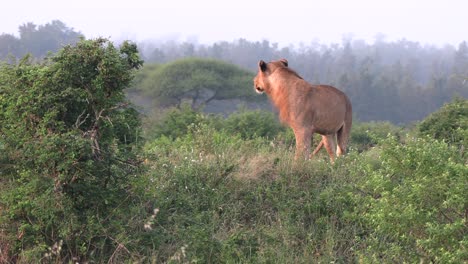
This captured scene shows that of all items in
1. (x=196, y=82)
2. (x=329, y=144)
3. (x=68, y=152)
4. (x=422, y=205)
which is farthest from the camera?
(x=196, y=82)

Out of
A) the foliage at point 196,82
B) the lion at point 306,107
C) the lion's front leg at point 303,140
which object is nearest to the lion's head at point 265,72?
the lion at point 306,107

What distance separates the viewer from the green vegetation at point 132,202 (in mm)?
5344

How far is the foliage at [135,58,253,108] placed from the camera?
135ft

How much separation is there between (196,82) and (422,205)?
35.9 meters

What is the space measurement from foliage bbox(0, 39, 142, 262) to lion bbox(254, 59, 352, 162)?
2.99 metres

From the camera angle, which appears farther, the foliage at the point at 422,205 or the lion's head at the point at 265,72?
the lion's head at the point at 265,72

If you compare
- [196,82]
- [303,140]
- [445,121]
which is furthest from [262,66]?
[196,82]

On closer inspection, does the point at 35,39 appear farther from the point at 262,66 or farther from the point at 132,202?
the point at 132,202

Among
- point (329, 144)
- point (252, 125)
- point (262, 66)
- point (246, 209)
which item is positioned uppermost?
point (262, 66)

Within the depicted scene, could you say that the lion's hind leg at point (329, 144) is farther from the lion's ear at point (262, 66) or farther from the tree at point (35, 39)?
the tree at point (35, 39)

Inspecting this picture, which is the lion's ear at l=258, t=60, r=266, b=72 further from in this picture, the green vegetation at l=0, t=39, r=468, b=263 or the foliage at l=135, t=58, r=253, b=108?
the foliage at l=135, t=58, r=253, b=108

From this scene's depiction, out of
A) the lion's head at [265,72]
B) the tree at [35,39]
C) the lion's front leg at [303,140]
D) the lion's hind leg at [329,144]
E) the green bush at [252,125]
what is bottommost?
the tree at [35,39]

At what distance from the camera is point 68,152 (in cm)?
540

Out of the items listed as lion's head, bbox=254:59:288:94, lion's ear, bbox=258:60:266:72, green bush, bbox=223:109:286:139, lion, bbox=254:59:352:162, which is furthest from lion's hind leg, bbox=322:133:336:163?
green bush, bbox=223:109:286:139
